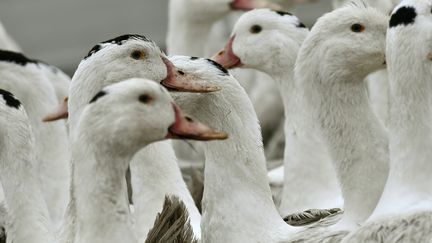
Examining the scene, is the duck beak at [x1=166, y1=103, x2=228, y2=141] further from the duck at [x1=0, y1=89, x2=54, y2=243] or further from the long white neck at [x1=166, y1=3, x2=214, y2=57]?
the long white neck at [x1=166, y1=3, x2=214, y2=57]

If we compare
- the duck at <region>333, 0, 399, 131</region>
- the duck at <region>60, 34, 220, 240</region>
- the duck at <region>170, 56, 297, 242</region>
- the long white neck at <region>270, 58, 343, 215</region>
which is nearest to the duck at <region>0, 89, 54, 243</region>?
the duck at <region>60, 34, 220, 240</region>

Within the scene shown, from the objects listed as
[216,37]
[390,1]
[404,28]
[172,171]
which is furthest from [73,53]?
[404,28]

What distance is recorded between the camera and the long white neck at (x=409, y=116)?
25.2 ft

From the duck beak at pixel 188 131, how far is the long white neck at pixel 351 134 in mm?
1226

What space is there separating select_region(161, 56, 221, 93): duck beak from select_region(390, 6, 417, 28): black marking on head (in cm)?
91

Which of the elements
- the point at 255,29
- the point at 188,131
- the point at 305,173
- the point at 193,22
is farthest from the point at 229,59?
the point at 188,131

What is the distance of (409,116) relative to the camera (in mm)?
7832

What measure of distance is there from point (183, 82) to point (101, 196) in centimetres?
121

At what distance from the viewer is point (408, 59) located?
7816 mm

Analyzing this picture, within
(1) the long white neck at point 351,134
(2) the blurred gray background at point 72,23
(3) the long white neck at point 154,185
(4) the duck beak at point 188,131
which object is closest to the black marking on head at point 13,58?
(3) the long white neck at point 154,185

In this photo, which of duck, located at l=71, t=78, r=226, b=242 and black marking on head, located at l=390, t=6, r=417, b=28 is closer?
duck, located at l=71, t=78, r=226, b=242

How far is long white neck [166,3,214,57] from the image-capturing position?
12.8 metres

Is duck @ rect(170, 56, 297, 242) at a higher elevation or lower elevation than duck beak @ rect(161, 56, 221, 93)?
lower

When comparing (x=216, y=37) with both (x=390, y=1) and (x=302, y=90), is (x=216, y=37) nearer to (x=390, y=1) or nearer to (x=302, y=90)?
(x=390, y=1)
